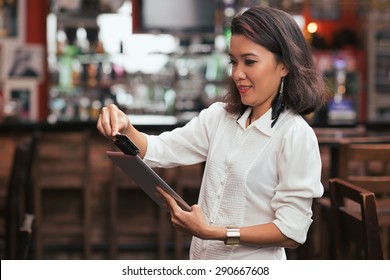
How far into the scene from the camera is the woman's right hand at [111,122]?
1.72 meters

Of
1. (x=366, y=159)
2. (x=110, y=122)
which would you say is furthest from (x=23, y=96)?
(x=110, y=122)

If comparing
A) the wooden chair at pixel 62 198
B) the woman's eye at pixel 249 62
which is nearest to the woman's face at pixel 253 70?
the woman's eye at pixel 249 62

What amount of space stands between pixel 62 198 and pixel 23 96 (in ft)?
7.21

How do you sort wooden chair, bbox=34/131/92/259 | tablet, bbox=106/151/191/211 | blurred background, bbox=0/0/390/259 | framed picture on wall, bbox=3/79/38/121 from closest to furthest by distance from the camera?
1. tablet, bbox=106/151/191/211
2. wooden chair, bbox=34/131/92/259
3. blurred background, bbox=0/0/390/259
4. framed picture on wall, bbox=3/79/38/121

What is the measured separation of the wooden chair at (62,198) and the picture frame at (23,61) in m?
1.96

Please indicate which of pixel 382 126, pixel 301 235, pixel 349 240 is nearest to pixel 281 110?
pixel 301 235

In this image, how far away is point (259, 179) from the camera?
1.68 m

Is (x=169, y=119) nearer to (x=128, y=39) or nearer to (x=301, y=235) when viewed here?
Answer: (x=128, y=39)

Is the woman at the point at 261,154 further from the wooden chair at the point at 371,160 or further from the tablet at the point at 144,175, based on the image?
the wooden chair at the point at 371,160

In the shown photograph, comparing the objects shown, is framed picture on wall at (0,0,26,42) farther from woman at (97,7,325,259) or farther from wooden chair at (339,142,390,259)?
woman at (97,7,325,259)

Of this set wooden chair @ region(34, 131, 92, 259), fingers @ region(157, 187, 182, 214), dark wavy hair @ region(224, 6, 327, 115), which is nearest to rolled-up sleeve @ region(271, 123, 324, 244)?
dark wavy hair @ region(224, 6, 327, 115)

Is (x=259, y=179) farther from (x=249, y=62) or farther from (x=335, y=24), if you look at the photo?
(x=335, y=24)

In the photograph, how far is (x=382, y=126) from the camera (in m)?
6.47

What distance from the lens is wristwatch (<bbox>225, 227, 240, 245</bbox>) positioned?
1627 millimetres
